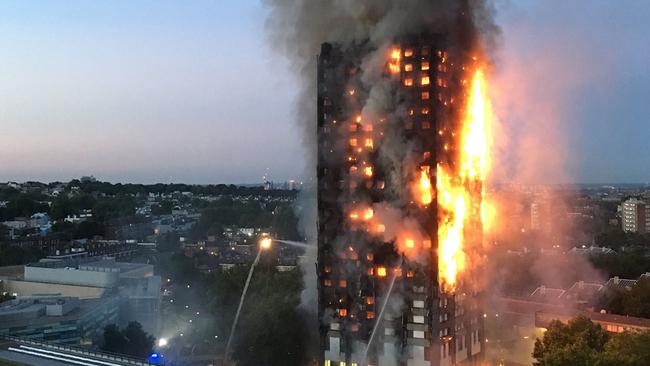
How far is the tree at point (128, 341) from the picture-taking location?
39562 mm

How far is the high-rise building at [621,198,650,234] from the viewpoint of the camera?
424 feet

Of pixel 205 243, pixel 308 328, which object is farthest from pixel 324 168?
pixel 205 243

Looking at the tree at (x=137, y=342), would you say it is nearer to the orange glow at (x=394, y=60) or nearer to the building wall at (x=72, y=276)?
the building wall at (x=72, y=276)

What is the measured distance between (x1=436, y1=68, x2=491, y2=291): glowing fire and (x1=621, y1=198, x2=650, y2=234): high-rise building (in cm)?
10718

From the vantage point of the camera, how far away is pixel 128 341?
3978 centimetres

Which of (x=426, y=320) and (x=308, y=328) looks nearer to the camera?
(x=426, y=320)

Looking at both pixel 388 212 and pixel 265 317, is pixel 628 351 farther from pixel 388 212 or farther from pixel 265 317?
pixel 265 317

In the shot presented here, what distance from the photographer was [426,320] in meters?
30.0

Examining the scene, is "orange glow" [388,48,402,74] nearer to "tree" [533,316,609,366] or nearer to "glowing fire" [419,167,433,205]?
"glowing fire" [419,167,433,205]

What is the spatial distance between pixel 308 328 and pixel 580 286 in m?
30.1

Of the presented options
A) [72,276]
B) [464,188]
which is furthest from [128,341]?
[464,188]

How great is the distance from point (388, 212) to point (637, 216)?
11593cm

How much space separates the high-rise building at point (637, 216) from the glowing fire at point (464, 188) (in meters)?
107

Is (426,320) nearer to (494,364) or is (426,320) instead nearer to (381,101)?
(381,101)
